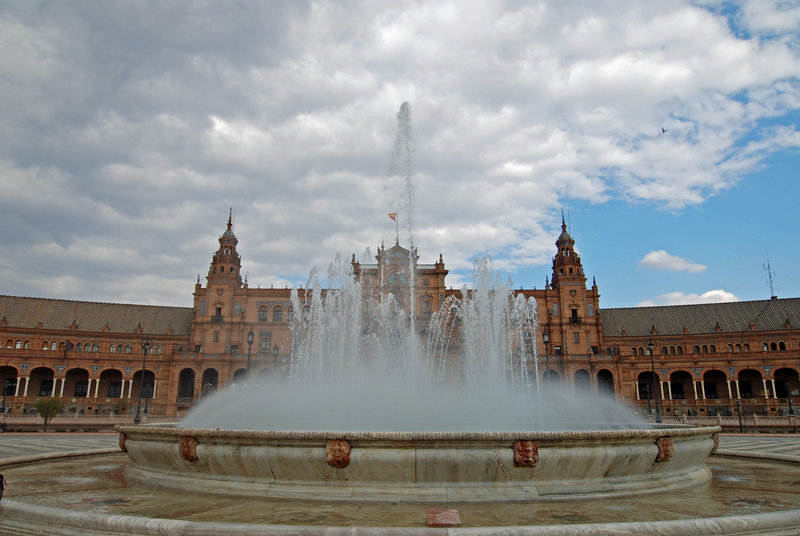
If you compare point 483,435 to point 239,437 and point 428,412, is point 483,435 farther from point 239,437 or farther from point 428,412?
point 428,412

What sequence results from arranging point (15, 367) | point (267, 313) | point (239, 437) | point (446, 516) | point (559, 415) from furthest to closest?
point (267, 313), point (15, 367), point (559, 415), point (239, 437), point (446, 516)

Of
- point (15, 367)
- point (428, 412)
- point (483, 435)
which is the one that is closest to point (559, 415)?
point (428, 412)

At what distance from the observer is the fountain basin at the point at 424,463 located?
7477 mm

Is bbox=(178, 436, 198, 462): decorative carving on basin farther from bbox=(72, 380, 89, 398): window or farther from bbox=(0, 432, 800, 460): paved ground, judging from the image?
bbox=(72, 380, 89, 398): window

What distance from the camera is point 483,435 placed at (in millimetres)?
7441

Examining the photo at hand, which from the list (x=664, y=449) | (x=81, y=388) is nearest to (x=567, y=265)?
(x=81, y=388)

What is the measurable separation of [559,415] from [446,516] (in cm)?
1516

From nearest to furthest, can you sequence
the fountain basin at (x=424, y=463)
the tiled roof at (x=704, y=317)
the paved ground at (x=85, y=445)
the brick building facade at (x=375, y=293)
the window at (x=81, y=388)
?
the fountain basin at (x=424, y=463) → the paved ground at (x=85, y=445) → the brick building facade at (x=375, y=293) → the window at (x=81, y=388) → the tiled roof at (x=704, y=317)

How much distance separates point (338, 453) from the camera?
7484 mm

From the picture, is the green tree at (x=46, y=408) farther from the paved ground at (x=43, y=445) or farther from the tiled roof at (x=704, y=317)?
the tiled roof at (x=704, y=317)

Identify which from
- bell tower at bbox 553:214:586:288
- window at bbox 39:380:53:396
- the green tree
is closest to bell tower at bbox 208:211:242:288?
window at bbox 39:380:53:396

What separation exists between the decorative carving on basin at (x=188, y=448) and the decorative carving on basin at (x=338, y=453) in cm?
225

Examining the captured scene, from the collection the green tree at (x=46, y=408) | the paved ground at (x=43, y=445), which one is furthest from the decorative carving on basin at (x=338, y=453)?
the green tree at (x=46, y=408)

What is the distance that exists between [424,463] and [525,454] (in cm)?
136
